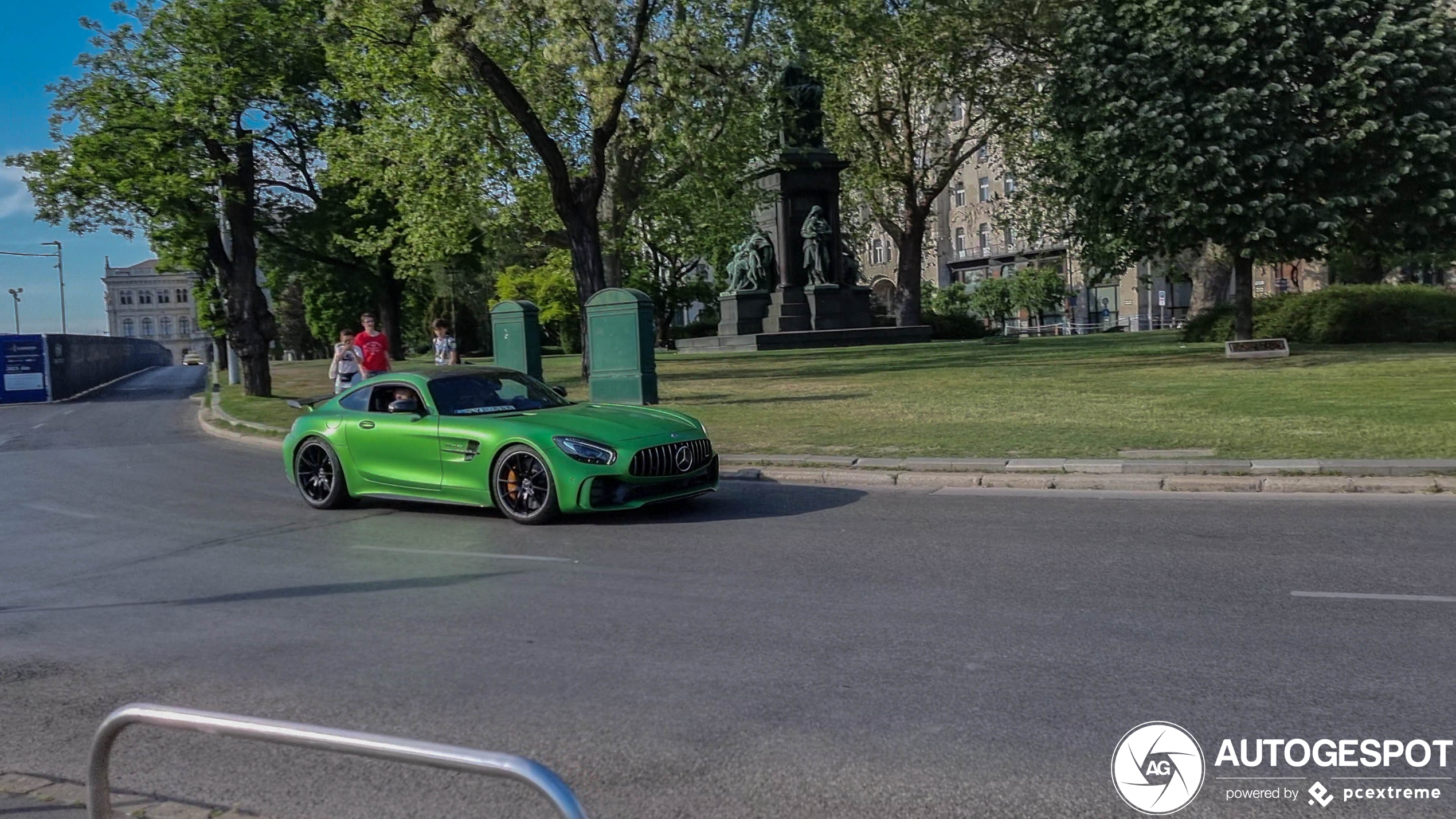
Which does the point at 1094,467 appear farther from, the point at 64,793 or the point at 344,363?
the point at 344,363

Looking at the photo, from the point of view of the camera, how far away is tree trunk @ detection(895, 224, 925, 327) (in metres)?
46.3

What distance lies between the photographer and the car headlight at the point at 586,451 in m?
10.3

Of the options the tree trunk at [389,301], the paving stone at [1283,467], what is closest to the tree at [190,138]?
the tree trunk at [389,301]

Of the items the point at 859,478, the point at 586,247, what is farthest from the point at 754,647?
the point at 586,247

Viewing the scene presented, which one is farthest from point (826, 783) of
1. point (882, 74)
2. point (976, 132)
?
point (976, 132)

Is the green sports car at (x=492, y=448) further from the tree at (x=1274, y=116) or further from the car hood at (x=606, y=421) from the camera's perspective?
the tree at (x=1274, y=116)

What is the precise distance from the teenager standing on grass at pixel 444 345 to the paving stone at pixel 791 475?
9.30 meters

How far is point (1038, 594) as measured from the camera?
720 cm

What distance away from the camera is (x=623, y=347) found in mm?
19188

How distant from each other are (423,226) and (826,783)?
96.0 feet

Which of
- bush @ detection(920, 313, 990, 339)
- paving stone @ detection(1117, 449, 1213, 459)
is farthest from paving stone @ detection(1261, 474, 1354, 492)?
bush @ detection(920, 313, 990, 339)

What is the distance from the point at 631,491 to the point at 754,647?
4.40m

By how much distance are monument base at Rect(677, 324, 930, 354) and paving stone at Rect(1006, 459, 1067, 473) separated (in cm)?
2708

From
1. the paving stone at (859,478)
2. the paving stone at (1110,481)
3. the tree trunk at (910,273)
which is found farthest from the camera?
the tree trunk at (910,273)
